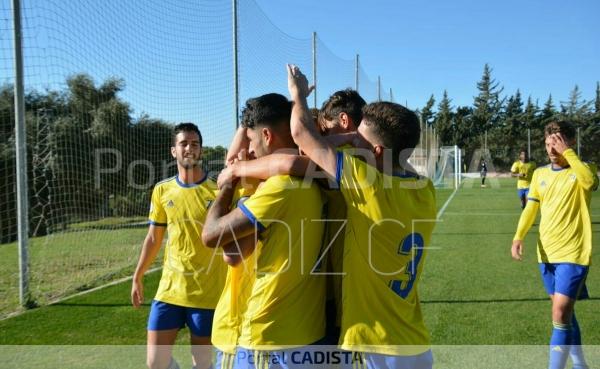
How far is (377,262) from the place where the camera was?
1.99 m

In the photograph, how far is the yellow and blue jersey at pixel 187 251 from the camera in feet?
11.7

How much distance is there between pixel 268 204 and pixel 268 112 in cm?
39

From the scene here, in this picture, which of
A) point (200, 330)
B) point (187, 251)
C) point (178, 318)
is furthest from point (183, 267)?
point (200, 330)

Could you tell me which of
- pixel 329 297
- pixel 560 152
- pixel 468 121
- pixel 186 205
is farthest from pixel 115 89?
pixel 468 121

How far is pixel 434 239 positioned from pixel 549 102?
7926 cm

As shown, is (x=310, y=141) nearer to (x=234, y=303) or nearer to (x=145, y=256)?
(x=234, y=303)

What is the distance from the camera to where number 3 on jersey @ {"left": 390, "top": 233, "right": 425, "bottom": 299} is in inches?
79.8

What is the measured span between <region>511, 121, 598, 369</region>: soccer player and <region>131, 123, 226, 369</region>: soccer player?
109 inches

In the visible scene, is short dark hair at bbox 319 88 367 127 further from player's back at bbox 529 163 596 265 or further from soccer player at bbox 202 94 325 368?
player's back at bbox 529 163 596 265

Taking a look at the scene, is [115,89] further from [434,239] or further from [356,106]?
[434,239]

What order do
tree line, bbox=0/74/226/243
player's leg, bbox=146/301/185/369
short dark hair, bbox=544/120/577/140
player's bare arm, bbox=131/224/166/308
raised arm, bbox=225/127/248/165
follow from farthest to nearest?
tree line, bbox=0/74/226/243, short dark hair, bbox=544/120/577/140, player's bare arm, bbox=131/224/166/308, player's leg, bbox=146/301/185/369, raised arm, bbox=225/127/248/165

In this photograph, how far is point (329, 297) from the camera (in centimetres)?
210

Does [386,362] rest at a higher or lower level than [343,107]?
lower

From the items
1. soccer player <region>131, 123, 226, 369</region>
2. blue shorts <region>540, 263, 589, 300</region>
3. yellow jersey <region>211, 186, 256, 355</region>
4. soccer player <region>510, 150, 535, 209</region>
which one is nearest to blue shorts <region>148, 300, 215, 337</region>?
soccer player <region>131, 123, 226, 369</region>
